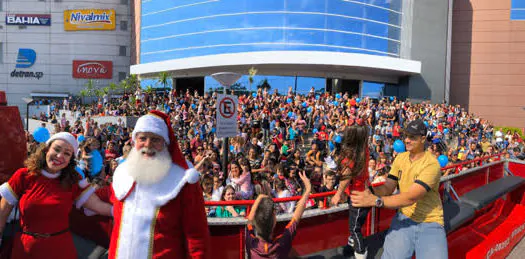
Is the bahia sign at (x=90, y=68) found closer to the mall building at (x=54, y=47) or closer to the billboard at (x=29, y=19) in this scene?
the mall building at (x=54, y=47)

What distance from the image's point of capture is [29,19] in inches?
1656

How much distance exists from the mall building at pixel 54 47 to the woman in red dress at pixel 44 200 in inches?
1750

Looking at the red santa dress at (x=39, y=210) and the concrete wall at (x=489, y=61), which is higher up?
the concrete wall at (x=489, y=61)

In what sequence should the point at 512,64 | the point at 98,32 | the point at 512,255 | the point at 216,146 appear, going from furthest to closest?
the point at 98,32 → the point at 512,64 → the point at 216,146 → the point at 512,255

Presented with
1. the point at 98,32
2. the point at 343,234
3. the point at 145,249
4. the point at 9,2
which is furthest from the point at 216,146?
the point at 9,2

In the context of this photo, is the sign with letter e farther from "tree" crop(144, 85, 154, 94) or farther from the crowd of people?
"tree" crop(144, 85, 154, 94)

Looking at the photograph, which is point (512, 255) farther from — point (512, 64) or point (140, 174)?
point (512, 64)

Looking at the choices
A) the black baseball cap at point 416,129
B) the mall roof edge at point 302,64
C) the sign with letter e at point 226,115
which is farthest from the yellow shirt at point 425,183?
the mall roof edge at point 302,64

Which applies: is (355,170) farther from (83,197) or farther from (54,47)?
(54,47)

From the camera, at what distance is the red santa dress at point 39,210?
2.27 metres

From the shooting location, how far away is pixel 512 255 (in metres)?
4.86

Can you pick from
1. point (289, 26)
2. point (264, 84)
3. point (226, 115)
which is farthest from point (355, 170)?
point (289, 26)

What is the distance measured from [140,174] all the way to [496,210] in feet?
22.1

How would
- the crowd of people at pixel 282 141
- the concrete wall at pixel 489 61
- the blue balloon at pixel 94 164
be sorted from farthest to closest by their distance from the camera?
the concrete wall at pixel 489 61
the blue balloon at pixel 94 164
the crowd of people at pixel 282 141
